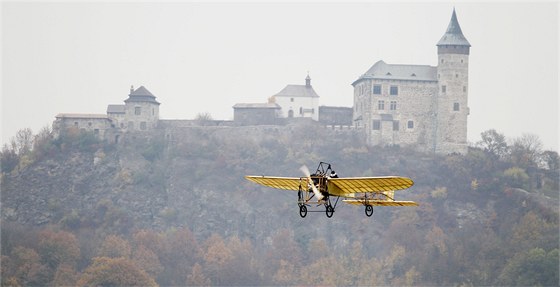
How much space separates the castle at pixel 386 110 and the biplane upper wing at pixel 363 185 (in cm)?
10664

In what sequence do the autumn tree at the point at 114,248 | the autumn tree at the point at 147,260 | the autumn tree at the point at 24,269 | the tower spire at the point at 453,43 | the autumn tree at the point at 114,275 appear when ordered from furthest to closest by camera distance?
the tower spire at the point at 453,43 → the autumn tree at the point at 114,248 → the autumn tree at the point at 147,260 → the autumn tree at the point at 24,269 → the autumn tree at the point at 114,275

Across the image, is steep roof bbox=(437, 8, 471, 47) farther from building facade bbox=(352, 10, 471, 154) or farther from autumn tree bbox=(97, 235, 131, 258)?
autumn tree bbox=(97, 235, 131, 258)

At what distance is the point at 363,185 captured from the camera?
42938mm

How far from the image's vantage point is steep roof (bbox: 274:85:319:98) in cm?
15675

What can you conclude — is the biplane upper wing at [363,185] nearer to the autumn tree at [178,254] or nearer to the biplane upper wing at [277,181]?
the biplane upper wing at [277,181]

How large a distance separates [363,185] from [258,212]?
366 ft

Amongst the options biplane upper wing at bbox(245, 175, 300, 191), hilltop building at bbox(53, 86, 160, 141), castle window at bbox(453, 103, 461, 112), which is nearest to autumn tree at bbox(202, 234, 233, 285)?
hilltop building at bbox(53, 86, 160, 141)

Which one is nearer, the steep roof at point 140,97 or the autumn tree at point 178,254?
the autumn tree at point 178,254

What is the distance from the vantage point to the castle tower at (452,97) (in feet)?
494

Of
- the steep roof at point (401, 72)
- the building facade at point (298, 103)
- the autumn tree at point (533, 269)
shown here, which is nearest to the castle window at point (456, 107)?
the steep roof at point (401, 72)

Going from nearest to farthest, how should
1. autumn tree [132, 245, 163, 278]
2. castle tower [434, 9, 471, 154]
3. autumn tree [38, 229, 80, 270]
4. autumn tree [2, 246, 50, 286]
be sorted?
autumn tree [2, 246, 50, 286]
autumn tree [38, 229, 80, 270]
autumn tree [132, 245, 163, 278]
castle tower [434, 9, 471, 154]

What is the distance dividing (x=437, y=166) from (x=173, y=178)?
1470 inches

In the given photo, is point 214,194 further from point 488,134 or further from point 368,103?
point 488,134

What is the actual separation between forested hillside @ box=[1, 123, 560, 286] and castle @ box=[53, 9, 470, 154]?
6.65ft
